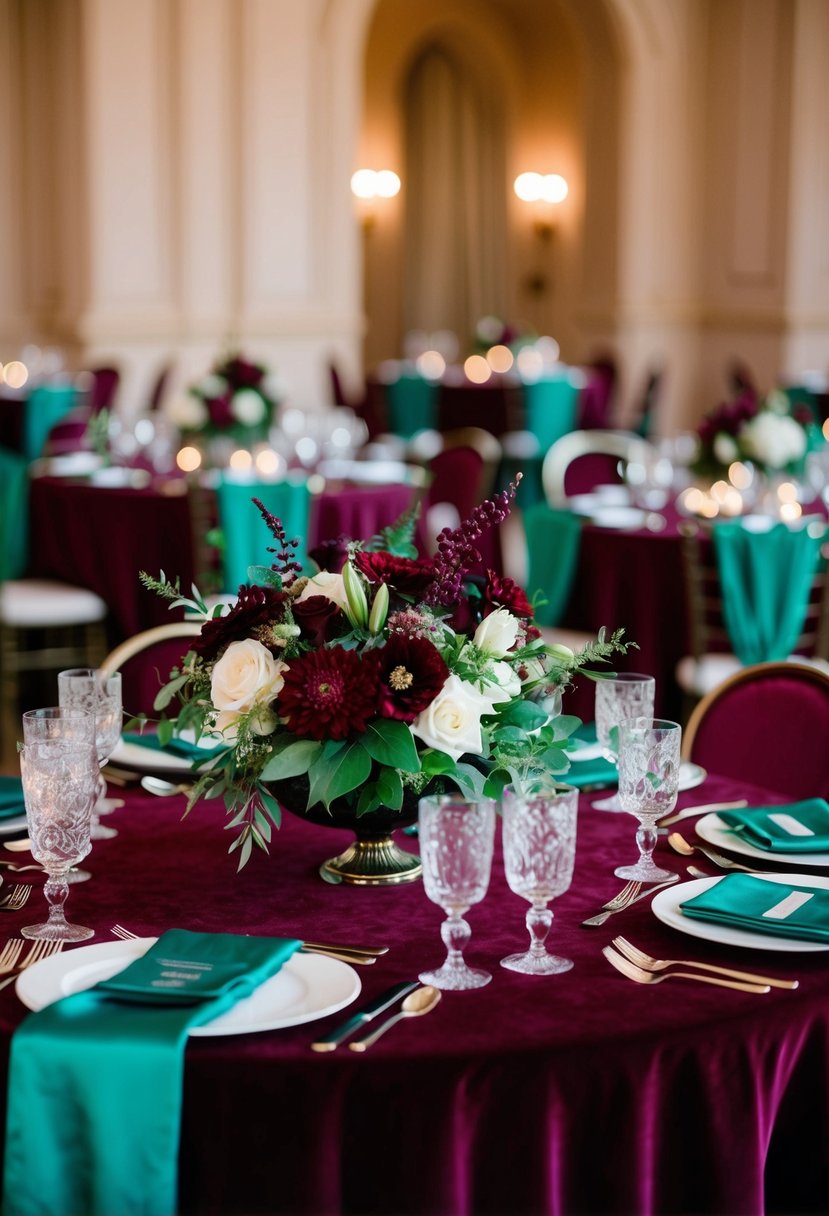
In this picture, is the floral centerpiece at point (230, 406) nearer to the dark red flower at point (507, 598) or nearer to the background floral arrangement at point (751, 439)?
the background floral arrangement at point (751, 439)

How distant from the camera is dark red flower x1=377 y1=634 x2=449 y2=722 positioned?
179 centimetres

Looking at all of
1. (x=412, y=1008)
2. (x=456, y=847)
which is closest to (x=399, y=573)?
(x=456, y=847)

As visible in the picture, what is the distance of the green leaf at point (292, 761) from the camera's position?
1.80 meters

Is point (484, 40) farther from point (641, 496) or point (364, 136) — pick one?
point (641, 496)

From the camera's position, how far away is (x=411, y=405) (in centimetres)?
982

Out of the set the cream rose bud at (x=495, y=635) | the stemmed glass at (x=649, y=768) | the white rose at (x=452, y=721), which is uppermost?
the cream rose bud at (x=495, y=635)

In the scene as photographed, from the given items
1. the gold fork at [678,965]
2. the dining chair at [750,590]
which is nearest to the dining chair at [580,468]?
the dining chair at [750,590]

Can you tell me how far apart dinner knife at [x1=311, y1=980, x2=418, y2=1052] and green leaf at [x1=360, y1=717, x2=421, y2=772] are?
256 mm

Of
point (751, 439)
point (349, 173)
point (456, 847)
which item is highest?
point (349, 173)

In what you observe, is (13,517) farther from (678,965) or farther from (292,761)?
(678,965)

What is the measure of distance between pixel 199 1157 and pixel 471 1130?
0.85 ft

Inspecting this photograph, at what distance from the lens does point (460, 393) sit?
31.7 ft

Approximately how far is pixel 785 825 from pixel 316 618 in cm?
71

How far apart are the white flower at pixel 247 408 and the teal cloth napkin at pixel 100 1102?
430 centimetres
